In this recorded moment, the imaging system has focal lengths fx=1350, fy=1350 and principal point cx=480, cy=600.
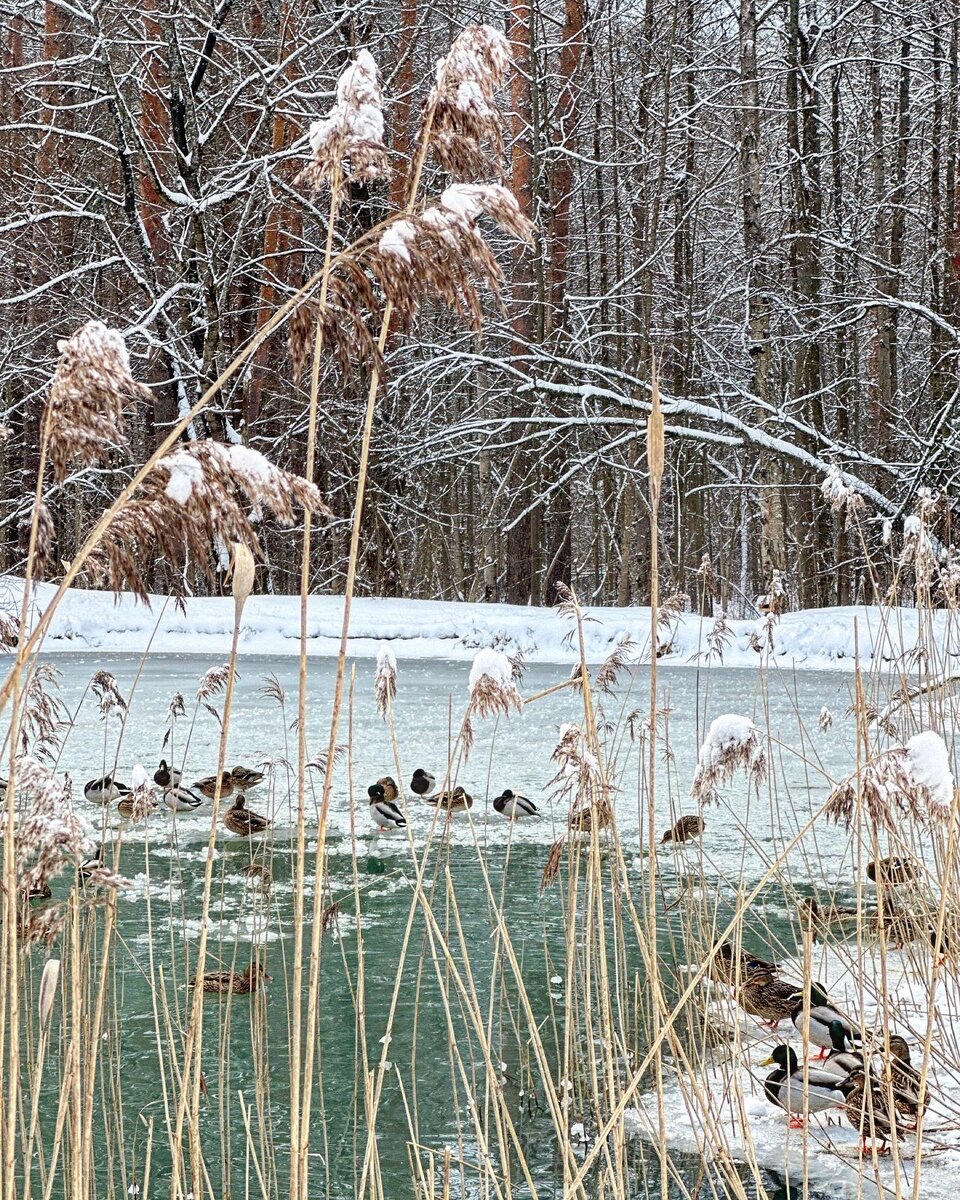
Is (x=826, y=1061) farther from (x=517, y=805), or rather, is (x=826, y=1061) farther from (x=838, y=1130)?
(x=517, y=805)

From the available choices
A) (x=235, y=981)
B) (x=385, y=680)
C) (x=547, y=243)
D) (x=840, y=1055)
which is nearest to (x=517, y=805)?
(x=235, y=981)

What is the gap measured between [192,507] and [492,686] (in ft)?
2.55

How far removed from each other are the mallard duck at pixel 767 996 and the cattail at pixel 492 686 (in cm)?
Answer: 181

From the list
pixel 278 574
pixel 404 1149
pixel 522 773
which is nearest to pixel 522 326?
pixel 278 574

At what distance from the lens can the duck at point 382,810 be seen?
5.83m

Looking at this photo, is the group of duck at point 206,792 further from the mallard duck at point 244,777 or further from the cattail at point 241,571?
the cattail at point 241,571

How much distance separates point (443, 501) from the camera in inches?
856

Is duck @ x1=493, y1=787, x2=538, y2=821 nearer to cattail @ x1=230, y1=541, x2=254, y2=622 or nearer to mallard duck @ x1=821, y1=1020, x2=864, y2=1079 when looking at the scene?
mallard duck @ x1=821, y1=1020, x2=864, y2=1079

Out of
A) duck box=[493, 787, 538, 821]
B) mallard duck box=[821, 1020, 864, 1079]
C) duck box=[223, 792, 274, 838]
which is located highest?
duck box=[493, 787, 538, 821]

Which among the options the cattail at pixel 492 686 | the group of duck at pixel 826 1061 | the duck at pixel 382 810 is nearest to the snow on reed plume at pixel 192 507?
the cattail at pixel 492 686

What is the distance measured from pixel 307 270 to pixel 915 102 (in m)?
7.04

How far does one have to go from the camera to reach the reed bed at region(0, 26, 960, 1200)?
1388mm

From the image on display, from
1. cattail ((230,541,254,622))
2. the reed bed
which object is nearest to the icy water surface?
the reed bed

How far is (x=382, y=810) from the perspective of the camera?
229 inches
